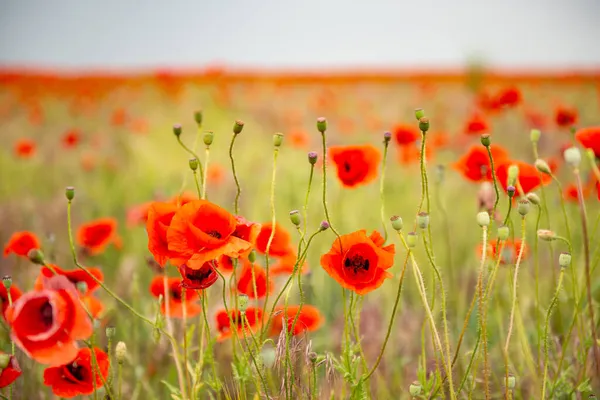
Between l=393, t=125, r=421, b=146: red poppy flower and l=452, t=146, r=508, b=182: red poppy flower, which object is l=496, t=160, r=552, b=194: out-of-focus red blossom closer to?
l=452, t=146, r=508, b=182: red poppy flower

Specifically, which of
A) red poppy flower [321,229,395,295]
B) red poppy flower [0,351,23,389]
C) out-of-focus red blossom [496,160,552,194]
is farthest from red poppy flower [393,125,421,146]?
red poppy flower [0,351,23,389]

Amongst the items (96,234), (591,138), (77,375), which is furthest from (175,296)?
(591,138)

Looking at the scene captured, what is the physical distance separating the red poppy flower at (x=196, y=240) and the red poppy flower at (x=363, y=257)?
0.57 ft

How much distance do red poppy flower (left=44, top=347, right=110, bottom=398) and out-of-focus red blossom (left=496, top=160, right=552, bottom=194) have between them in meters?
0.95

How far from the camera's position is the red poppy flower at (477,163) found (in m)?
1.33

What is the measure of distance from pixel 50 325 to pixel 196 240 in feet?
0.88

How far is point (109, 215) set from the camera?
122 inches

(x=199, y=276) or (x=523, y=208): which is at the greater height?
(x=523, y=208)

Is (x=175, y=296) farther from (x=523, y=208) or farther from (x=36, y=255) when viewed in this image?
(x=523, y=208)

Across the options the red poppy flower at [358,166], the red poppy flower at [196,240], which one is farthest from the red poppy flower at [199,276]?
the red poppy flower at [358,166]

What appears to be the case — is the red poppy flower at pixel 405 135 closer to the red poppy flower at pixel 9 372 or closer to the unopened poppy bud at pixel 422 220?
the unopened poppy bud at pixel 422 220

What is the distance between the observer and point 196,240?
817mm

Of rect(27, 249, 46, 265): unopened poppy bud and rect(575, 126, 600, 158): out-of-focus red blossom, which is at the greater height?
rect(575, 126, 600, 158): out-of-focus red blossom

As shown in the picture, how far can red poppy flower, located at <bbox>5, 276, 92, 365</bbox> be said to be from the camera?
2.37 feet
